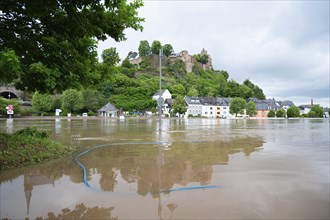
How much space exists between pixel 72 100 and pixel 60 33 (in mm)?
70692

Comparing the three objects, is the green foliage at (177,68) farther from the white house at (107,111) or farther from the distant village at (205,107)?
the white house at (107,111)

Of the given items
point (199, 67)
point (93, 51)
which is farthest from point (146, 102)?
point (93, 51)

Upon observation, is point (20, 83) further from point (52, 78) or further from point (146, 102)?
point (146, 102)

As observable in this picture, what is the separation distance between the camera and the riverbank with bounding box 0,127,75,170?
24.3 ft

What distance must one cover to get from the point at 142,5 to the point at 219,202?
569cm

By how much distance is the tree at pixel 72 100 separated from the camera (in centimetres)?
7225

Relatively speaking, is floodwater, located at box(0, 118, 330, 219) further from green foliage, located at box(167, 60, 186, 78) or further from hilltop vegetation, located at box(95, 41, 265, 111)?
green foliage, located at box(167, 60, 186, 78)

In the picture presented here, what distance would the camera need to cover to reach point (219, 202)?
14.8ft

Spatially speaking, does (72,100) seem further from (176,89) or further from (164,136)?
(164,136)

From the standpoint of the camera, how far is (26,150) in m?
8.20

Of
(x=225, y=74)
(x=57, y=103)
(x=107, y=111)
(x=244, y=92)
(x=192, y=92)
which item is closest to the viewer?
(x=107, y=111)

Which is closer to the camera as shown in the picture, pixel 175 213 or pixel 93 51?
pixel 175 213

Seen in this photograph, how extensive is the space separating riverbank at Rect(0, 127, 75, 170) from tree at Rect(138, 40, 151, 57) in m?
135

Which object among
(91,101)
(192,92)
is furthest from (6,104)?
(192,92)
